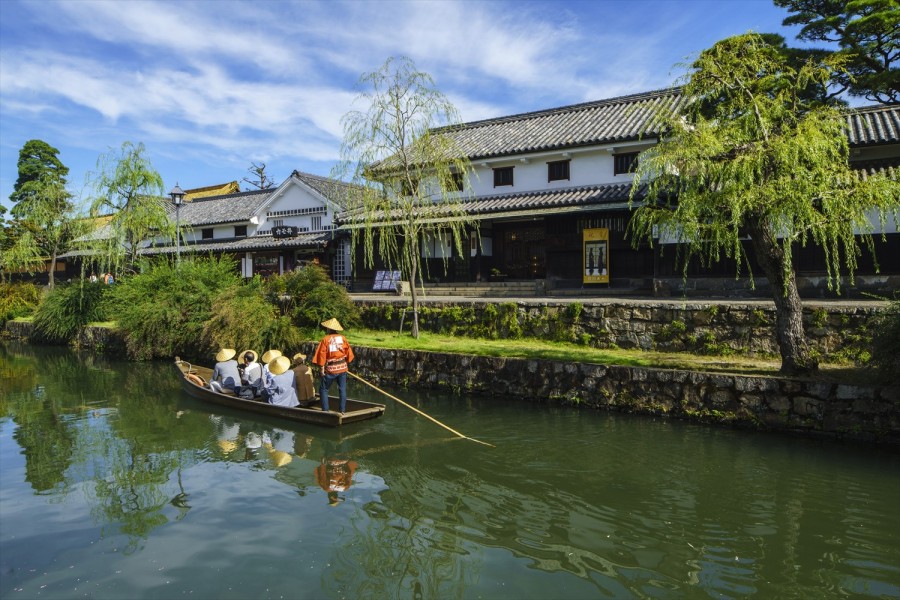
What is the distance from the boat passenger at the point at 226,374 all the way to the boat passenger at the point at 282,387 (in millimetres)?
1426

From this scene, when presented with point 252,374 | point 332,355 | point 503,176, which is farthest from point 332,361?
point 503,176

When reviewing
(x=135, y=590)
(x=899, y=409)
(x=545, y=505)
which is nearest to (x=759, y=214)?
(x=899, y=409)

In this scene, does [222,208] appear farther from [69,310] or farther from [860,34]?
[860,34]

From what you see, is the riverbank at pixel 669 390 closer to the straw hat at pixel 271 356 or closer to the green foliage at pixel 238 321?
the straw hat at pixel 271 356

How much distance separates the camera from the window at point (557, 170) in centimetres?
2166

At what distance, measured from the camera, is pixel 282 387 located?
11.5m

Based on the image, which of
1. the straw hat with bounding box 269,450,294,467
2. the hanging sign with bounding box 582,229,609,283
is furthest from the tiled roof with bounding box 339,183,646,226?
the straw hat with bounding box 269,450,294,467

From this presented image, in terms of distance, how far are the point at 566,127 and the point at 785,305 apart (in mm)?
14333

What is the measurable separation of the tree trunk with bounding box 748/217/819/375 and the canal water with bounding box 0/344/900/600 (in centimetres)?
145

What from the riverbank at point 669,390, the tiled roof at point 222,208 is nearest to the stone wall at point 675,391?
the riverbank at point 669,390

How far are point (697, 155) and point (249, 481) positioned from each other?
30.5 feet

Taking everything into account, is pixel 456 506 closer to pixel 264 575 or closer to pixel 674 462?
pixel 264 575

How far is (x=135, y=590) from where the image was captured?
535cm

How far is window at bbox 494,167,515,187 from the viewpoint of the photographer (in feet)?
75.7
